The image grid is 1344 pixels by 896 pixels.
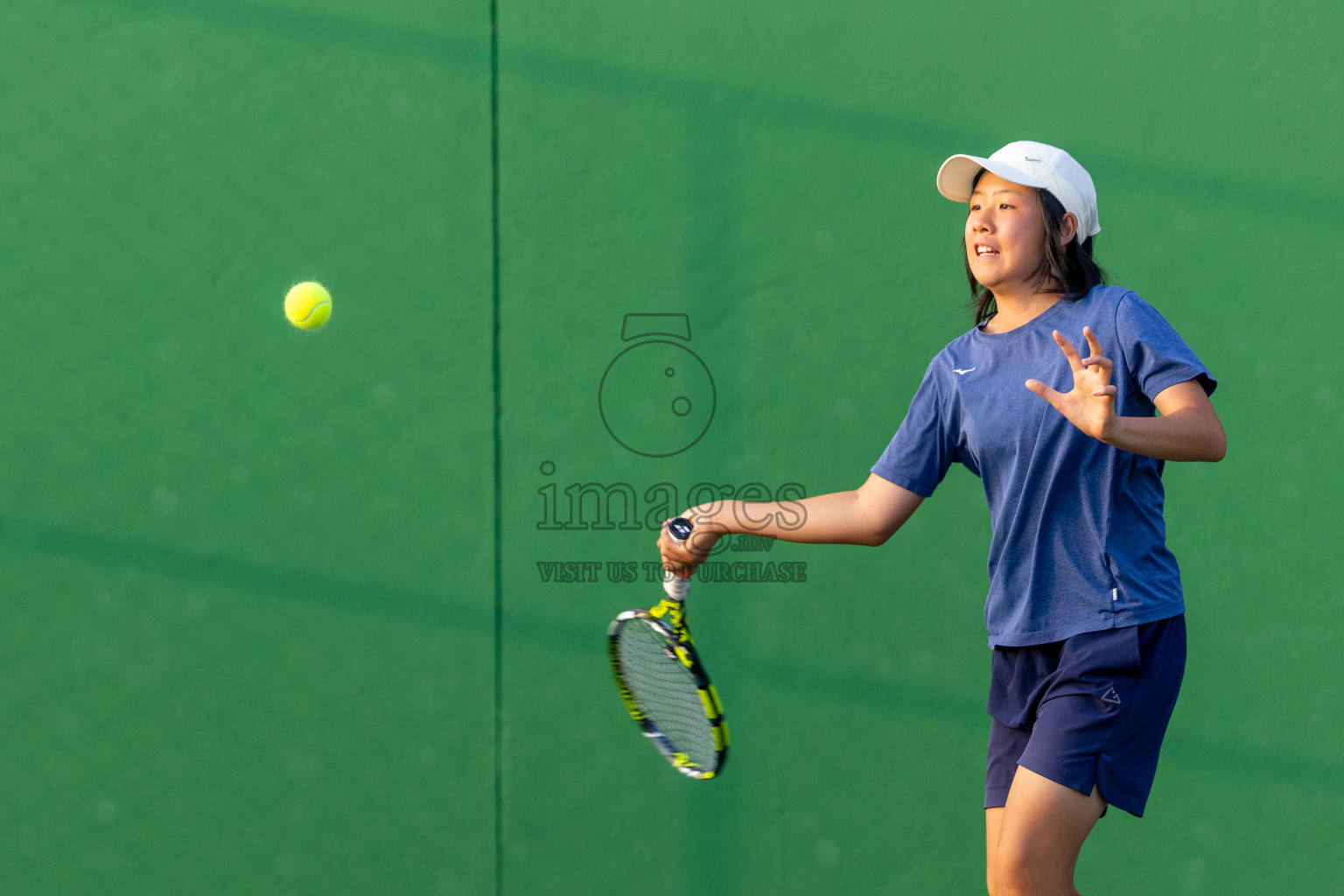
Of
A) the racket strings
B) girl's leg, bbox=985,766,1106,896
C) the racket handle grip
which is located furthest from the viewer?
the racket strings

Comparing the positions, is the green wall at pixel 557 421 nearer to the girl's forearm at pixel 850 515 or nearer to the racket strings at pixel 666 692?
the racket strings at pixel 666 692

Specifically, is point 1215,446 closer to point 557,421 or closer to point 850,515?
point 850,515

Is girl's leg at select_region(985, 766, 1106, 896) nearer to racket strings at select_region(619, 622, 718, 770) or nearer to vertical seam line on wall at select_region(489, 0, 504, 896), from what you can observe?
racket strings at select_region(619, 622, 718, 770)

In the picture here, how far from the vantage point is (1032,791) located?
1.60 metres

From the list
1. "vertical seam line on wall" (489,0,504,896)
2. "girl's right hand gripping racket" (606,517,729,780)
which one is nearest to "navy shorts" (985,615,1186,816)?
"girl's right hand gripping racket" (606,517,729,780)

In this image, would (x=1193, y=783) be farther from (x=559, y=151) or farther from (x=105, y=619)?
(x=105, y=619)

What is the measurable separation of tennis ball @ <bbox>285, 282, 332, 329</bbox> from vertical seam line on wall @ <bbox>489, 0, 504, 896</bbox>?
34 centimetres

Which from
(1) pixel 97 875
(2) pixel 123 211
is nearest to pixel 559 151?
(2) pixel 123 211

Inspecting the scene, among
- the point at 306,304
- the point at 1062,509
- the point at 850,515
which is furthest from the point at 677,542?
the point at 306,304

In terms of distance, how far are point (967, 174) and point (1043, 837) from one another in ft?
3.24

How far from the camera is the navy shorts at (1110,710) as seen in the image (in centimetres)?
160

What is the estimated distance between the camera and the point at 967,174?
6.17 ft

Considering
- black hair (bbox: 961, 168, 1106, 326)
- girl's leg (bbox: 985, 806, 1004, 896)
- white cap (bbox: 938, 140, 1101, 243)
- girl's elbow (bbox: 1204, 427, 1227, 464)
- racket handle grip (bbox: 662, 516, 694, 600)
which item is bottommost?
girl's leg (bbox: 985, 806, 1004, 896)

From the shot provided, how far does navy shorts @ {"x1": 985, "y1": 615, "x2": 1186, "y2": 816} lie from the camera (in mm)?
1604
